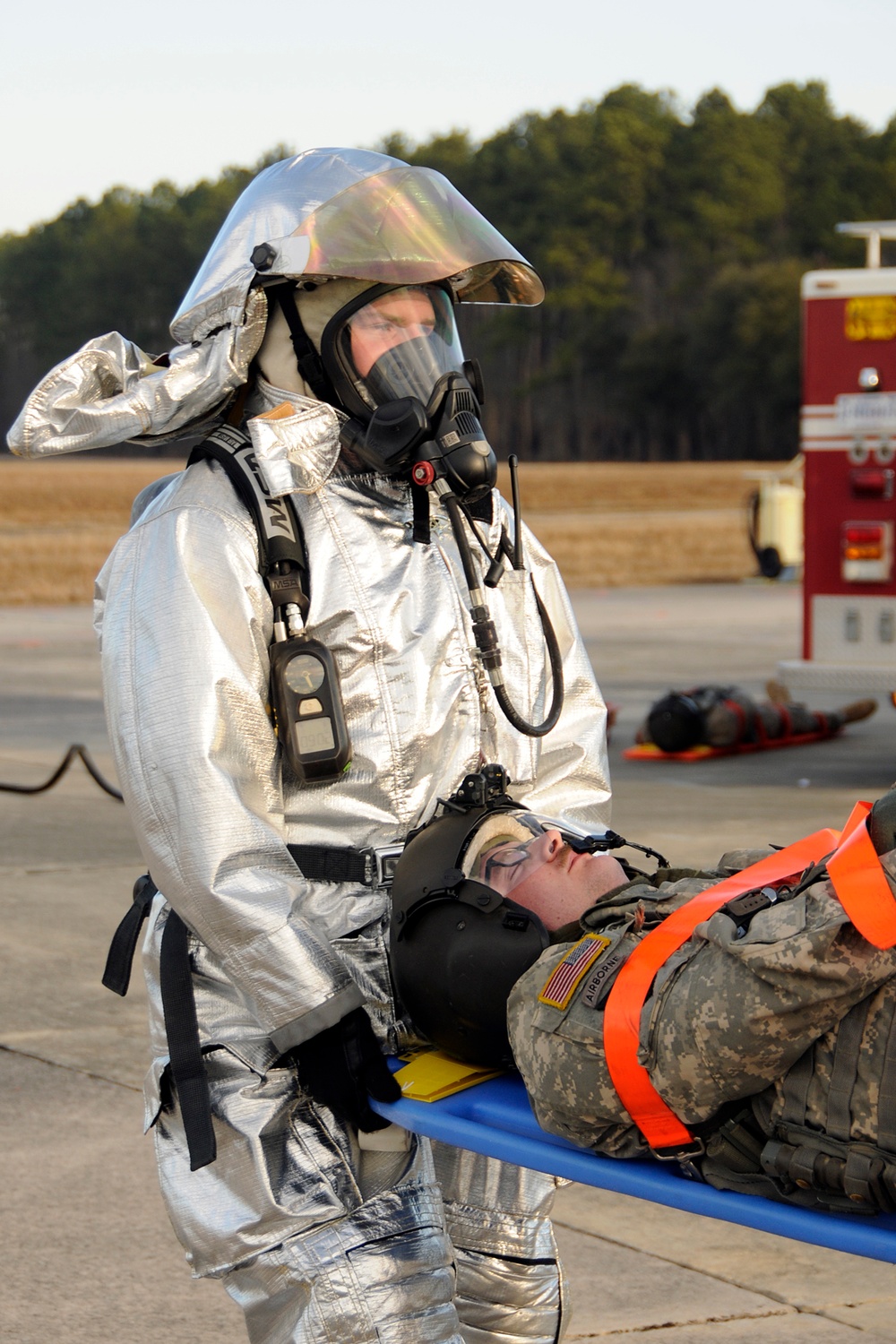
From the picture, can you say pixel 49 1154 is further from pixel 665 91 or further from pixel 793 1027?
pixel 665 91

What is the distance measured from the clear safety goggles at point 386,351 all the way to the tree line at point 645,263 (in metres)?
77.1

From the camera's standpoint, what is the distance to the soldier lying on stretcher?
1.76 meters

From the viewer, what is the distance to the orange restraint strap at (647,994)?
1905 millimetres

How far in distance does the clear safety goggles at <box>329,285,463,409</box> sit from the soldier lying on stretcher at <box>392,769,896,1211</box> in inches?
27.3

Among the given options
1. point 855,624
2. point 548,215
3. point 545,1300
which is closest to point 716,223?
point 548,215

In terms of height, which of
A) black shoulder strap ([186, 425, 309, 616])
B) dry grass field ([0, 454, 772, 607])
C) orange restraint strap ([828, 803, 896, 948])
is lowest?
dry grass field ([0, 454, 772, 607])

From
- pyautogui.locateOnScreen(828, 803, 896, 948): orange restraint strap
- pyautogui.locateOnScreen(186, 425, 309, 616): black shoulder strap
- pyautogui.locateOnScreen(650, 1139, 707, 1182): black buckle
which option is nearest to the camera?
pyautogui.locateOnScreen(828, 803, 896, 948): orange restraint strap

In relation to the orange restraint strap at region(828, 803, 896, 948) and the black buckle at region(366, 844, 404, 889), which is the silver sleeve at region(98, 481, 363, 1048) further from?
the orange restraint strap at region(828, 803, 896, 948)

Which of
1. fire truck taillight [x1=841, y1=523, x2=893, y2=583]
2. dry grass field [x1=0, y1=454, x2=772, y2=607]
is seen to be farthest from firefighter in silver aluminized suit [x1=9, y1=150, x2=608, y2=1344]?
fire truck taillight [x1=841, y1=523, x2=893, y2=583]

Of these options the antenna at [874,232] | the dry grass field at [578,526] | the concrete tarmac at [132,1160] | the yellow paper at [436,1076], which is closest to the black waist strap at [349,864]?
the yellow paper at [436,1076]

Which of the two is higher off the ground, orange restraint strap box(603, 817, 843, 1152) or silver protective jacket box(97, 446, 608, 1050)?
silver protective jacket box(97, 446, 608, 1050)

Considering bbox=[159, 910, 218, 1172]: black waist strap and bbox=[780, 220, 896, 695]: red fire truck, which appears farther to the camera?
bbox=[780, 220, 896, 695]: red fire truck

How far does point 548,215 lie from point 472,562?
109301mm

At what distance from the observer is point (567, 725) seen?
8.94 feet
